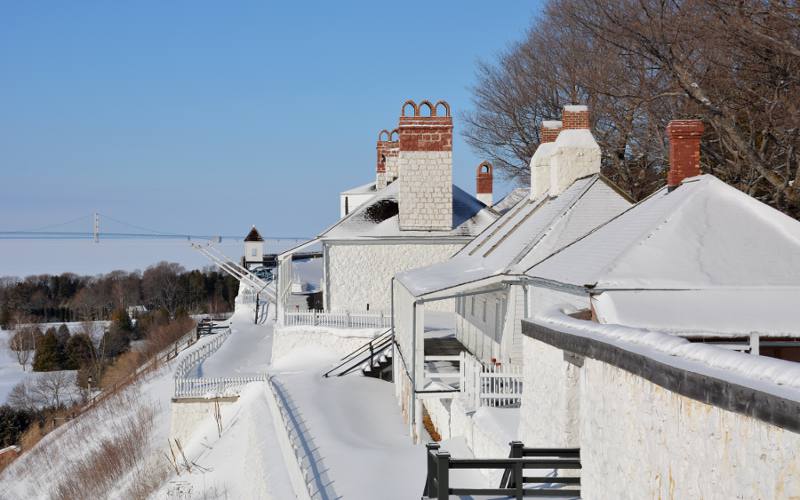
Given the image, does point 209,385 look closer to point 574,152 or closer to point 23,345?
point 574,152

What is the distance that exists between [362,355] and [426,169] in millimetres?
6821

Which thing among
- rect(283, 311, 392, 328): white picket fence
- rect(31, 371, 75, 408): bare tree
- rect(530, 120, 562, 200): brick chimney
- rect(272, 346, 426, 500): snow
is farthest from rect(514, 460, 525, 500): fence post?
rect(31, 371, 75, 408): bare tree

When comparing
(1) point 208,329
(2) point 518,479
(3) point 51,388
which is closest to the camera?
(2) point 518,479

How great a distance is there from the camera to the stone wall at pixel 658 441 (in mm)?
4086

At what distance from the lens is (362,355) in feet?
83.1

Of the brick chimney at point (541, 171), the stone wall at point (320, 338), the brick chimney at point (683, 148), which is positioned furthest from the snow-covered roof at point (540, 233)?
the stone wall at point (320, 338)

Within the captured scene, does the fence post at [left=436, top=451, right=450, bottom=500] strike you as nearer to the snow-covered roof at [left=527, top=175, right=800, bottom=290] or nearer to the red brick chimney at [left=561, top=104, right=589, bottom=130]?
the snow-covered roof at [left=527, top=175, right=800, bottom=290]

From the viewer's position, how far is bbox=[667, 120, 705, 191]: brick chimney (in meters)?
13.1

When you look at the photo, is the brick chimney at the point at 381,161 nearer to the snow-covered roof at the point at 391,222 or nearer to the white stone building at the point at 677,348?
the snow-covered roof at the point at 391,222

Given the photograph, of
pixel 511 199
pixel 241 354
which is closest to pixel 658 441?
pixel 241 354

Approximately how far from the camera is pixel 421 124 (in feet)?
92.4

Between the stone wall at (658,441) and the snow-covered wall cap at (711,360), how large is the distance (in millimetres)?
178

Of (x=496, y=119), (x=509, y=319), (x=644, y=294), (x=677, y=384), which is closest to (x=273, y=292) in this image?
(x=496, y=119)

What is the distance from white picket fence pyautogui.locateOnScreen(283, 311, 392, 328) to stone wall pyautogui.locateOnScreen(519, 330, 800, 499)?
766 inches
